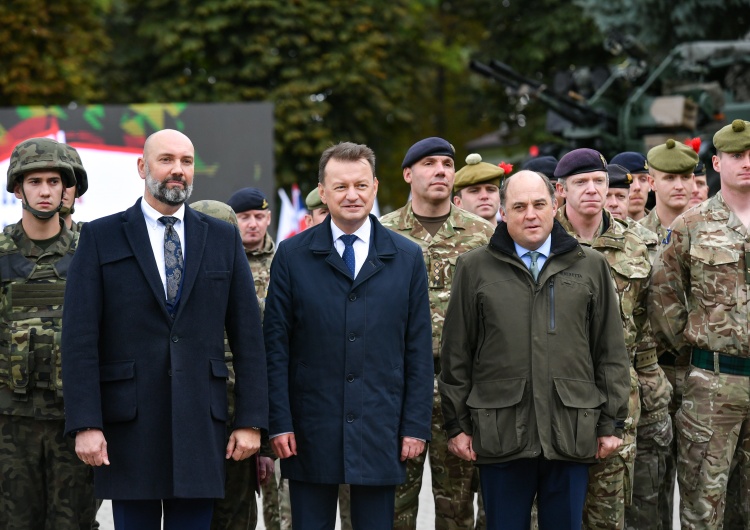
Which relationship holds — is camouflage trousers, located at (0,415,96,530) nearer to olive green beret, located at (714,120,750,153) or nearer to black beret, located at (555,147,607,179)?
black beret, located at (555,147,607,179)

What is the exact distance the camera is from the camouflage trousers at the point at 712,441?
6.24 meters

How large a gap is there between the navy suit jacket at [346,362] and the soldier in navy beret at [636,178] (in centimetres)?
369

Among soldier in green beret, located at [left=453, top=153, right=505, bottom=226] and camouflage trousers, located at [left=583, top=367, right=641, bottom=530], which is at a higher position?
soldier in green beret, located at [left=453, top=153, right=505, bottom=226]

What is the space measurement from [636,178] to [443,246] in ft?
8.48

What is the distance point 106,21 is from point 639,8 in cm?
1855

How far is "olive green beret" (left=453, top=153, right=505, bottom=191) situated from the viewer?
27.6ft

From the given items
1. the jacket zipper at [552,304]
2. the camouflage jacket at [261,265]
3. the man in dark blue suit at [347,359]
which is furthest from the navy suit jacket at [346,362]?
the camouflage jacket at [261,265]

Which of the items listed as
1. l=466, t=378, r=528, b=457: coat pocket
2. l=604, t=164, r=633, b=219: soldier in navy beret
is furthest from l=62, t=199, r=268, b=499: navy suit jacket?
l=604, t=164, r=633, b=219: soldier in navy beret

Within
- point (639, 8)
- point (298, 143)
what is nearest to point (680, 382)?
point (639, 8)

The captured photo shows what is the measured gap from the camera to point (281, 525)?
26.4 feet

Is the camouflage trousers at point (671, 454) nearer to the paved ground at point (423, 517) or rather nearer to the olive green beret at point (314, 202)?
the paved ground at point (423, 517)

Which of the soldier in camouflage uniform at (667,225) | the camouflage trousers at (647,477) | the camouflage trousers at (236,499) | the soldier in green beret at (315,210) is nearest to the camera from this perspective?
the camouflage trousers at (236,499)

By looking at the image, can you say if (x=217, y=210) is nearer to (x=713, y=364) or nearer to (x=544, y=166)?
→ (x=713, y=364)

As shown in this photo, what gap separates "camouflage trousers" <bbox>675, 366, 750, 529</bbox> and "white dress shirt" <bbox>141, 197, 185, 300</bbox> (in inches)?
109
